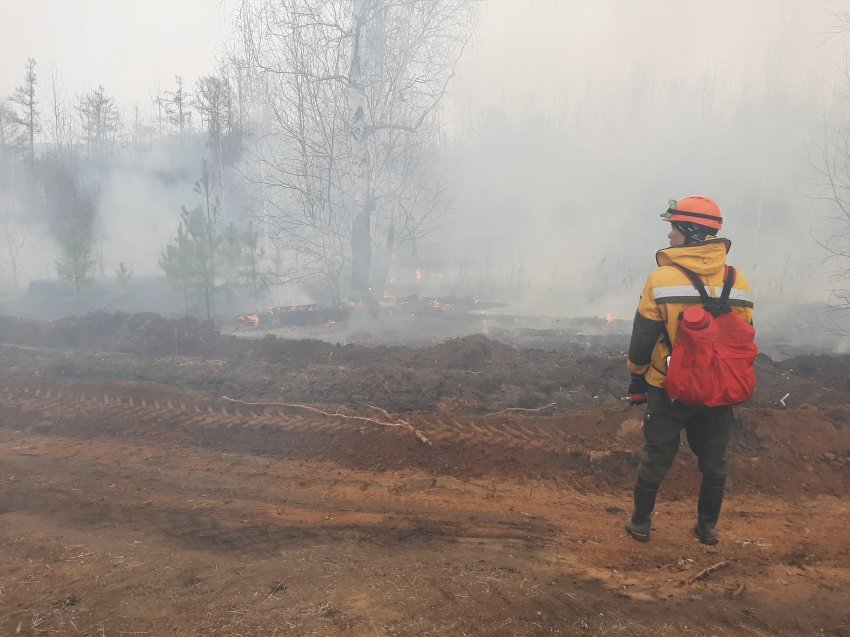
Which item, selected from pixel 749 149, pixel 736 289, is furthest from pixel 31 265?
pixel 749 149

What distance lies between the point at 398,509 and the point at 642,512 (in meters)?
1.64

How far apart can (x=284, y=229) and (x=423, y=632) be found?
12.3 metres

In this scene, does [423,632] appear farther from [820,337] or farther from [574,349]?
[820,337]

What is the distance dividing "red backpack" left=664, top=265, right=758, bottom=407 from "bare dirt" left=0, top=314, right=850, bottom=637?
102 centimetres

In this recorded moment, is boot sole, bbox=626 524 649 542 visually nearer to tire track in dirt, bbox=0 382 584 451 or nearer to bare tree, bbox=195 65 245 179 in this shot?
tire track in dirt, bbox=0 382 584 451

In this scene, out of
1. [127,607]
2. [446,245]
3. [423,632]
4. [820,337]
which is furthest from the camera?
[446,245]

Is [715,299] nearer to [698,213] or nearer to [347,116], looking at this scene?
[698,213]

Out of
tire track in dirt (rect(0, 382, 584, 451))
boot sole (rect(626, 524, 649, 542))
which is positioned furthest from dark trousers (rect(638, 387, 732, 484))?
tire track in dirt (rect(0, 382, 584, 451))

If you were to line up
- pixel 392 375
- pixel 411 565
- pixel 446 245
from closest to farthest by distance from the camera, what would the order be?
pixel 411 565
pixel 392 375
pixel 446 245

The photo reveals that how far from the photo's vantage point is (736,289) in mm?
3018

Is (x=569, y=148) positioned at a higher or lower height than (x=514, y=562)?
higher

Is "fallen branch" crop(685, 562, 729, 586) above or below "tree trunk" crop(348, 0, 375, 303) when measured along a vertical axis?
below

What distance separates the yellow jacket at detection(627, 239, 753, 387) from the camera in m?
2.98

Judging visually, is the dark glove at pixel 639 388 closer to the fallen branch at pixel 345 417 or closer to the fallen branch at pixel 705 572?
the fallen branch at pixel 705 572
